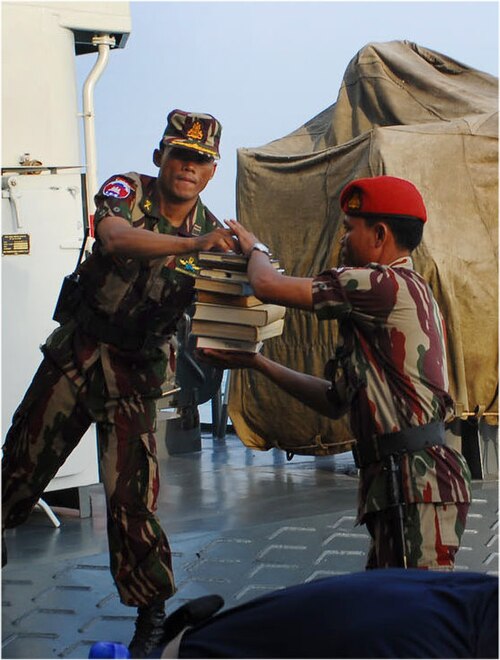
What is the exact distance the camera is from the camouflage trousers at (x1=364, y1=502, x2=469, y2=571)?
3.84 meters

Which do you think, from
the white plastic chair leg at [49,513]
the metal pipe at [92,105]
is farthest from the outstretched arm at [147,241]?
the metal pipe at [92,105]

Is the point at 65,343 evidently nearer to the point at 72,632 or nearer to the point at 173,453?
the point at 72,632

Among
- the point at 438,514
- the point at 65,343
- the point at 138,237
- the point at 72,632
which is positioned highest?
the point at 138,237

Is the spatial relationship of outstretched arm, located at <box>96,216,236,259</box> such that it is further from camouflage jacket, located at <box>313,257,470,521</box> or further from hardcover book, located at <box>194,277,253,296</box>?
camouflage jacket, located at <box>313,257,470,521</box>

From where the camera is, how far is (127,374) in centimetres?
500

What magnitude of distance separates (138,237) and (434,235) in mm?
4413

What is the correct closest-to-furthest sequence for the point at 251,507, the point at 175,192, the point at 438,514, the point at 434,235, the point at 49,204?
the point at 438,514 → the point at 175,192 → the point at 49,204 → the point at 251,507 → the point at 434,235

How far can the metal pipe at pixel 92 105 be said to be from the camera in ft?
26.5

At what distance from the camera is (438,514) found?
12.8ft

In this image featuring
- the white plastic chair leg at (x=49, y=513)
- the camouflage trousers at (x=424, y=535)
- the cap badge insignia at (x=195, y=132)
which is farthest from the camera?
the white plastic chair leg at (x=49, y=513)

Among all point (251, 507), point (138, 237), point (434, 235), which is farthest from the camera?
point (434, 235)

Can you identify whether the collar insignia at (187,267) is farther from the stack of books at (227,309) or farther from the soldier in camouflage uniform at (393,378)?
the soldier in camouflage uniform at (393,378)

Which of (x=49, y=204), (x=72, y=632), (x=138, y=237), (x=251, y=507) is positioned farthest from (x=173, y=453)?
(x=138, y=237)

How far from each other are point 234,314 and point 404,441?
0.83 meters
